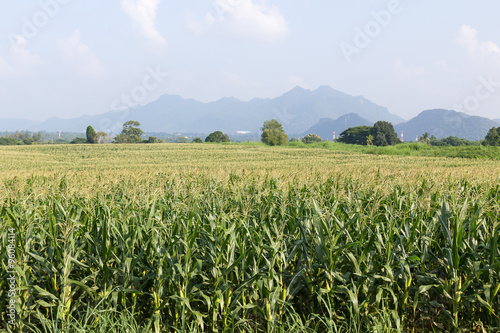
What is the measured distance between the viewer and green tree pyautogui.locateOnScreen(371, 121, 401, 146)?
102812mm

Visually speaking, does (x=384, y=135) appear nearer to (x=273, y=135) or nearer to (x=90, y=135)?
(x=273, y=135)

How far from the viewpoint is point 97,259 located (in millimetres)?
4148

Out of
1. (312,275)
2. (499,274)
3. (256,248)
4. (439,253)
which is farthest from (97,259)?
(499,274)

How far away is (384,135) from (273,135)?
3876 cm

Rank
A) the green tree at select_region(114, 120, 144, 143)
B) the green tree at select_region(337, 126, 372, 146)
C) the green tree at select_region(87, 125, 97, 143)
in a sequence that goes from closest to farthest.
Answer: the green tree at select_region(87, 125, 97, 143) → the green tree at select_region(337, 126, 372, 146) → the green tree at select_region(114, 120, 144, 143)

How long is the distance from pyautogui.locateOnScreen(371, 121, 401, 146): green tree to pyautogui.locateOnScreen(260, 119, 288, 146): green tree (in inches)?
1264

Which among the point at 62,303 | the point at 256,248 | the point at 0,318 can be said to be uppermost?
the point at 256,248

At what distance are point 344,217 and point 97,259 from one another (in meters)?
3.19

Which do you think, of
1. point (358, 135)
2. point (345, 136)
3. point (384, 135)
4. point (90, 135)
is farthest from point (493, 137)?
point (90, 135)

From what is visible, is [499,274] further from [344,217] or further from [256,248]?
[256,248]

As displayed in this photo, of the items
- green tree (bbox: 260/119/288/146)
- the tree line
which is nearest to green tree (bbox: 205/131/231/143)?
the tree line

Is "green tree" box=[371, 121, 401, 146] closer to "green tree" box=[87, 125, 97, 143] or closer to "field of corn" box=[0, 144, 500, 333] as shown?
"green tree" box=[87, 125, 97, 143]

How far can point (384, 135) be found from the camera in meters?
104

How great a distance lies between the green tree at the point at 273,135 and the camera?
3420 inches
